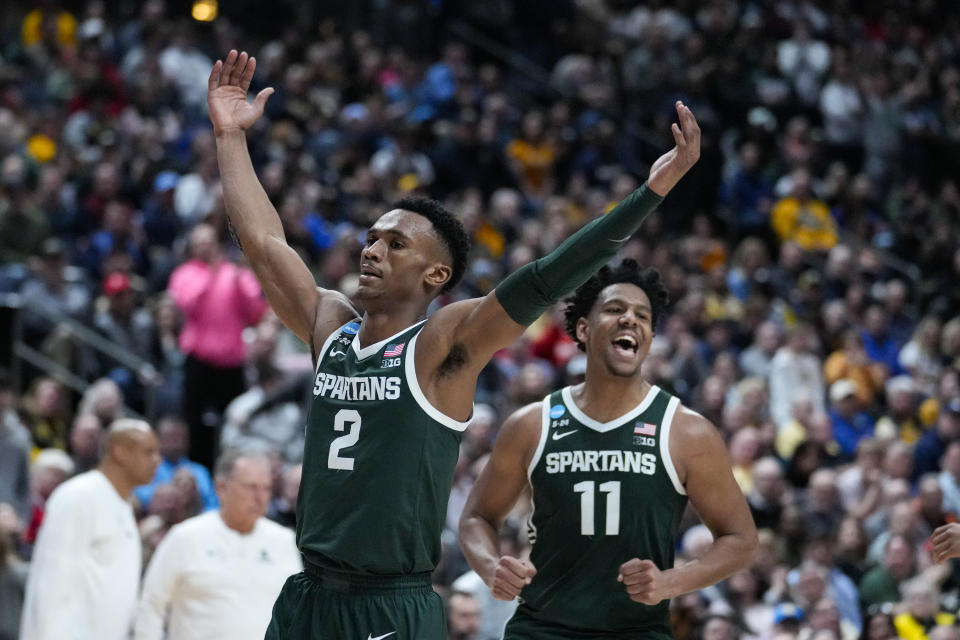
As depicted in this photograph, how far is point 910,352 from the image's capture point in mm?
14109

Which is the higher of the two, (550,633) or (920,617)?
(920,617)

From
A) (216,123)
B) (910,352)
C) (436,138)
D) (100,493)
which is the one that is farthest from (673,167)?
(436,138)

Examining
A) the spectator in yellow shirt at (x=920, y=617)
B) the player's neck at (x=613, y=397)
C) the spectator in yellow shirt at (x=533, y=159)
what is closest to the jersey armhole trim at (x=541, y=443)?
the player's neck at (x=613, y=397)

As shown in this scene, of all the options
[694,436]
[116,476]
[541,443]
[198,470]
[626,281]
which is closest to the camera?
[694,436]

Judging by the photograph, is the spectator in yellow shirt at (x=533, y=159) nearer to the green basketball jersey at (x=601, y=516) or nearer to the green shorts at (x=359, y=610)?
the green basketball jersey at (x=601, y=516)

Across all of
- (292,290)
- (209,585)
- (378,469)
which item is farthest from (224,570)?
(378,469)

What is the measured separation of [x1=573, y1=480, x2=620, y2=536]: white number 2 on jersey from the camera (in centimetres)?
546

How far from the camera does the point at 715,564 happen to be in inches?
207

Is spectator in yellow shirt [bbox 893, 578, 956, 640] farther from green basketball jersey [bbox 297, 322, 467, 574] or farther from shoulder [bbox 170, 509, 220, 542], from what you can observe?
green basketball jersey [bbox 297, 322, 467, 574]

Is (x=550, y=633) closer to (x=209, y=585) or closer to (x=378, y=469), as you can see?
(x=378, y=469)

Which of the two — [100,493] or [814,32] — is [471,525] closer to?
[100,493]

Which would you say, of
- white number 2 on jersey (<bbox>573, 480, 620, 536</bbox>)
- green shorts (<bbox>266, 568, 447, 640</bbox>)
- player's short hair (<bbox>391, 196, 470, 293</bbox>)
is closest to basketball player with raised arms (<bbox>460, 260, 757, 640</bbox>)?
white number 2 on jersey (<bbox>573, 480, 620, 536</bbox>)

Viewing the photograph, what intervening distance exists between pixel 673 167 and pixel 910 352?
33.9 feet

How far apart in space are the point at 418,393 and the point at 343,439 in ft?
0.93
